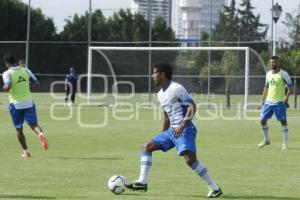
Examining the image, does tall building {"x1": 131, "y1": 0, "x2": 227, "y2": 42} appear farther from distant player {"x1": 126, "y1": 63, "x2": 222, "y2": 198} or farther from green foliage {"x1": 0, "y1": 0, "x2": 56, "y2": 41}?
distant player {"x1": 126, "y1": 63, "x2": 222, "y2": 198}

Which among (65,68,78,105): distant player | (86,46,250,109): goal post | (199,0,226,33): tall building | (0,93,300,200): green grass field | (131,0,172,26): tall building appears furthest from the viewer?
(131,0,172,26): tall building

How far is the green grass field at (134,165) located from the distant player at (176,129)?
0.97 ft

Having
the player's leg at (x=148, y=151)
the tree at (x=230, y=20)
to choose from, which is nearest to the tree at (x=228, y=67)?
the tree at (x=230, y=20)

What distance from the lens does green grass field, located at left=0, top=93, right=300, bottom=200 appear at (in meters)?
11.3

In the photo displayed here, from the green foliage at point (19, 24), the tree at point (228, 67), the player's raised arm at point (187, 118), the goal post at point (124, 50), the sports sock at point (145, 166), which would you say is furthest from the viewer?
the green foliage at point (19, 24)

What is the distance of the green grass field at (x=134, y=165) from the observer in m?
11.3

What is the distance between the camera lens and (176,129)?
10.8 meters

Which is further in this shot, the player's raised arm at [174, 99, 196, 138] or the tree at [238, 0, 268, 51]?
the tree at [238, 0, 268, 51]

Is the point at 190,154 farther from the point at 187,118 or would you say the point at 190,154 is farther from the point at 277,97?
the point at 277,97

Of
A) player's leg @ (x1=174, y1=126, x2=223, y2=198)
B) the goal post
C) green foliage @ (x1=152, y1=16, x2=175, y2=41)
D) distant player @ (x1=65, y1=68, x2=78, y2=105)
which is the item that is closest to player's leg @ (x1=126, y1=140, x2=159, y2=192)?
player's leg @ (x1=174, y1=126, x2=223, y2=198)

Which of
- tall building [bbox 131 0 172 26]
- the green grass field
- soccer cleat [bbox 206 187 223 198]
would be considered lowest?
the green grass field

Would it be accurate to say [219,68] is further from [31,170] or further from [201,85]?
[31,170]

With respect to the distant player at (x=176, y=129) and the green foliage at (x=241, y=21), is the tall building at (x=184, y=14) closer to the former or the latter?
the green foliage at (x=241, y=21)

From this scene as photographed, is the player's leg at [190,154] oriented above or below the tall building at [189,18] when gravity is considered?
below
